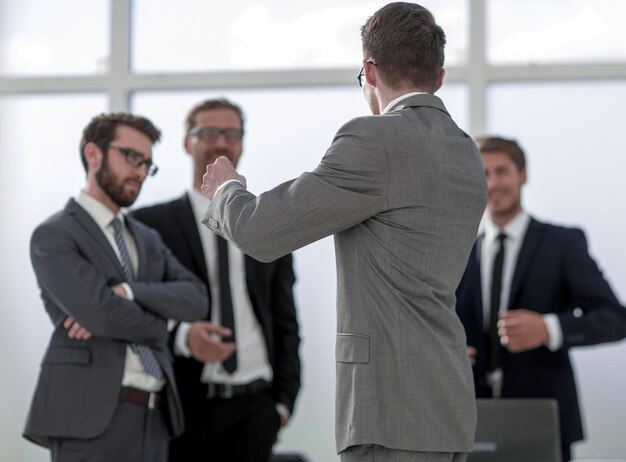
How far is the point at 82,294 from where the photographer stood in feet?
11.0

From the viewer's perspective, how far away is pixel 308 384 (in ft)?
18.5

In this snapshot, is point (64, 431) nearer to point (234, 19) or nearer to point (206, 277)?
point (206, 277)

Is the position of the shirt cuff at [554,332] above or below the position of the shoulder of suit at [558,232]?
below

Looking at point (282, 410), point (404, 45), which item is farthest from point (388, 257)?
point (282, 410)

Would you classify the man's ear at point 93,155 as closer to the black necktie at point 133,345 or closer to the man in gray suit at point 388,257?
the black necktie at point 133,345

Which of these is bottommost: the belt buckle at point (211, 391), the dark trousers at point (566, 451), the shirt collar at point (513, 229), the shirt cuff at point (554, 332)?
the dark trousers at point (566, 451)

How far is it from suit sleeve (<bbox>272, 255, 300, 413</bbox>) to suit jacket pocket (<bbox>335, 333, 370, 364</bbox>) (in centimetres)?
193

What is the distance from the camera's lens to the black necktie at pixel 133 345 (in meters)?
3.54

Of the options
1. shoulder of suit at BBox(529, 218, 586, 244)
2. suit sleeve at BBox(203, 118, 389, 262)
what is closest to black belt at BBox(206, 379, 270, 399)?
shoulder of suit at BBox(529, 218, 586, 244)

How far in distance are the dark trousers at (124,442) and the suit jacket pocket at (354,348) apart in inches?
51.5

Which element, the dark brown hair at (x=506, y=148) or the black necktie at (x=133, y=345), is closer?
the black necktie at (x=133, y=345)

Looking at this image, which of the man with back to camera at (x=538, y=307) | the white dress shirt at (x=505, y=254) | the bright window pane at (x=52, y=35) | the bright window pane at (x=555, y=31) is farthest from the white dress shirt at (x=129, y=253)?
the bright window pane at (x=555, y=31)

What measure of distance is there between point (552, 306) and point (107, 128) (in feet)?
6.11

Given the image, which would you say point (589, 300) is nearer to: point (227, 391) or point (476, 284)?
point (476, 284)
